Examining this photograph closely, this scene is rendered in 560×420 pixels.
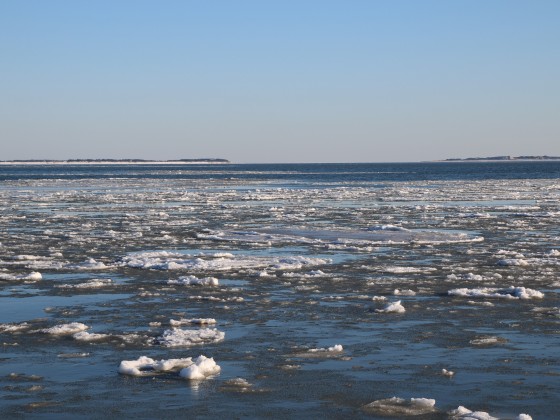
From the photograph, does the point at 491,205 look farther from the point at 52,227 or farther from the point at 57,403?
the point at 57,403

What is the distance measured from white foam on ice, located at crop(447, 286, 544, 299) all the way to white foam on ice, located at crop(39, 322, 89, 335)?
5800 mm

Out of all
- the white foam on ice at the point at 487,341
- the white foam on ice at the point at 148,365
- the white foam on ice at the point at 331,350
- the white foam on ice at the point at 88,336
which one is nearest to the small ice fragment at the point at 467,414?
the white foam on ice at the point at 331,350

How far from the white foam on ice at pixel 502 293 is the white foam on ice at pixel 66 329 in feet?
19.0

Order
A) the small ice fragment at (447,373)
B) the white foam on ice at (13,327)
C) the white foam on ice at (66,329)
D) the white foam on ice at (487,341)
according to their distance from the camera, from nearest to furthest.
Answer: the small ice fragment at (447,373), the white foam on ice at (487,341), the white foam on ice at (66,329), the white foam on ice at (13,327)

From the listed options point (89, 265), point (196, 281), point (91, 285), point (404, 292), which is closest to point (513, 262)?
point (404, 292)

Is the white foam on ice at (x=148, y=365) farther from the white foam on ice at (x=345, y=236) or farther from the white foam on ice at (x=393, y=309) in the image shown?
the white foam on ice at (x=345, y=236)

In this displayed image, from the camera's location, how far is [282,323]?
1160cm

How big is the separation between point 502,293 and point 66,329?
6676mm

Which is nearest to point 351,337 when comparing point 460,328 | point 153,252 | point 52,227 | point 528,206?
point 460,328

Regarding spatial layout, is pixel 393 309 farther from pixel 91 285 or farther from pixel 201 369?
pixel 91 285

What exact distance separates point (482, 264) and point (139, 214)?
715 inches

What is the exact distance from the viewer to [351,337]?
1070 cm

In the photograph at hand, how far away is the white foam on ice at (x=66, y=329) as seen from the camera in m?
10.9

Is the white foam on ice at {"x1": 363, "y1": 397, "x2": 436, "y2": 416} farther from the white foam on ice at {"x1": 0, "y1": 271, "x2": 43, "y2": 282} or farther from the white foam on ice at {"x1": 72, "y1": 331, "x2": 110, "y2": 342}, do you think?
the white foam on ice at {"x1": 0, "y1": 271, "x2": 43, "y2": 282}
